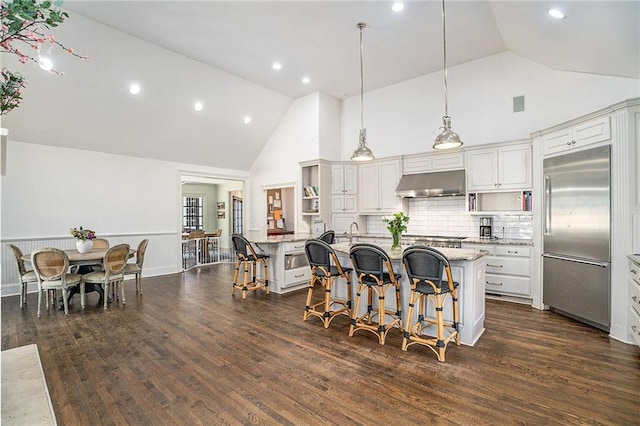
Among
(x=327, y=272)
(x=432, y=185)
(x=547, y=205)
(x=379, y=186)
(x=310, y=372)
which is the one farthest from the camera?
(x=379, y=186)

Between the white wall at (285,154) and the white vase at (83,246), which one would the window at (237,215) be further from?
the white vase at (83,246)

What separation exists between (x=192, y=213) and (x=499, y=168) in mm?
10779

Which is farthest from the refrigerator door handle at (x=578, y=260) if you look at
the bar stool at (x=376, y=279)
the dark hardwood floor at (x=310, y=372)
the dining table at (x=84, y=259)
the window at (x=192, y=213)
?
the window at (x=192, y=213)

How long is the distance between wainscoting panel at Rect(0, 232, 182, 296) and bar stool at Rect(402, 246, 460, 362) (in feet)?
19.8

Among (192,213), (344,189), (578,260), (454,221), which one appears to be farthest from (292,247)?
(192,213)

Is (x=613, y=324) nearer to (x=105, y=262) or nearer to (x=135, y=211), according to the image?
(x=105, y=262)

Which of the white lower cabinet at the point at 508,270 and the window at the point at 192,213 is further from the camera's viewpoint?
the window at the point at 192,213

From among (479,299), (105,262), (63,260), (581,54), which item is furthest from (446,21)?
(63,260)

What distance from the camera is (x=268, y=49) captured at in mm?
5406

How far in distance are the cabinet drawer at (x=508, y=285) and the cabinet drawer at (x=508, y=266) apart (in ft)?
0.26

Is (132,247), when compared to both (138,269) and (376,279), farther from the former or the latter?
(376,279)

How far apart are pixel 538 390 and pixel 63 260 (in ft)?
19.1

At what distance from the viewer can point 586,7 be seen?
3135 millimetres

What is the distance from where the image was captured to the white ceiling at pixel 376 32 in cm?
362
